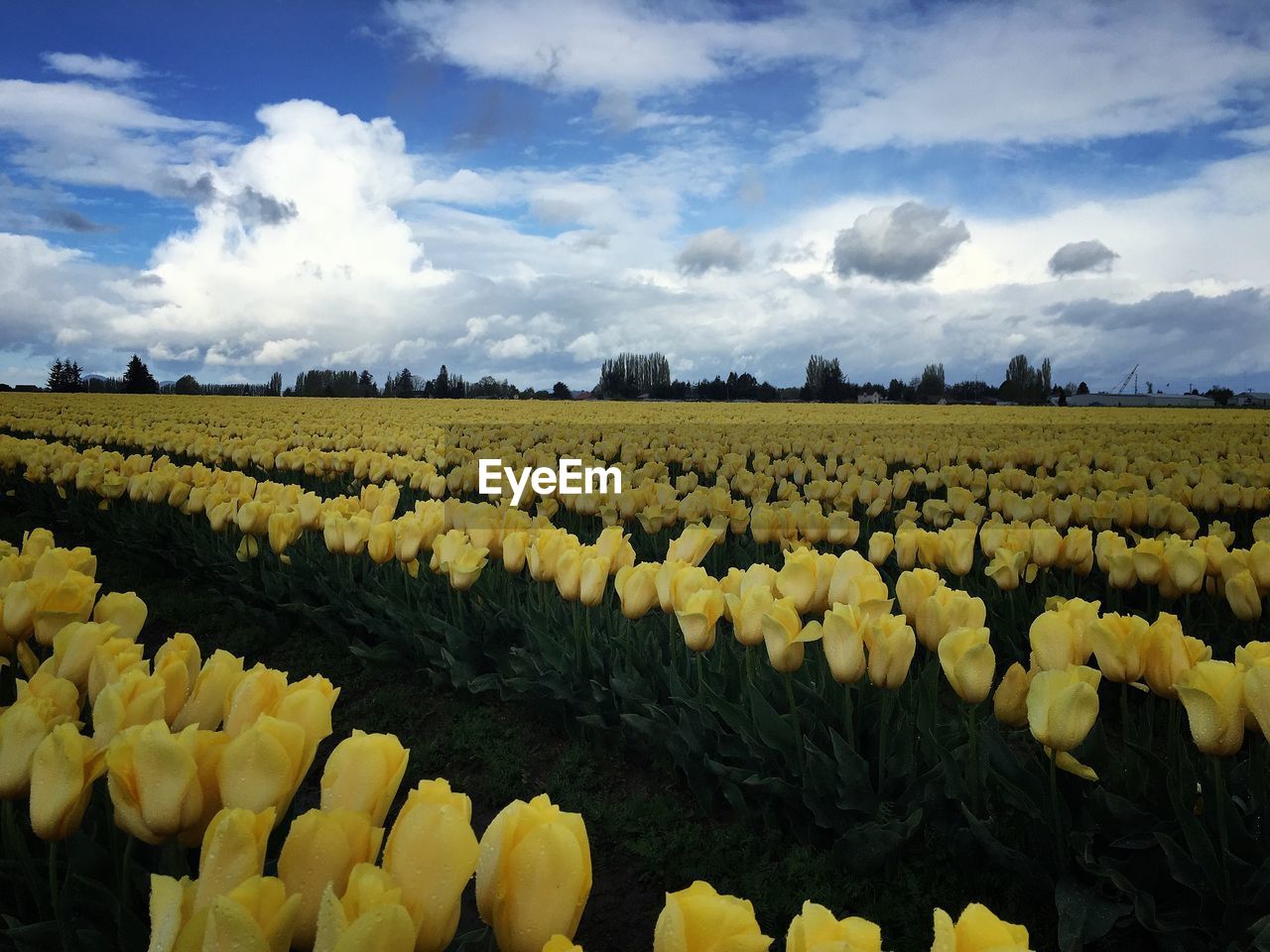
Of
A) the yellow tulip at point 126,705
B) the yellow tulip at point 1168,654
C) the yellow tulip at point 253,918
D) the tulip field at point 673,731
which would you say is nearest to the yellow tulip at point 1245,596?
the tulip field at point 673,731

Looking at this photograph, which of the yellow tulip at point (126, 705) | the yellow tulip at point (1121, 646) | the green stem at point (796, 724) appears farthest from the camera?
the green stem at point (796, 724)

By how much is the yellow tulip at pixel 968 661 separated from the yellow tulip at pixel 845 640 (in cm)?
29

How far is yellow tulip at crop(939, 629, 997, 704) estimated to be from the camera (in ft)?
8.66

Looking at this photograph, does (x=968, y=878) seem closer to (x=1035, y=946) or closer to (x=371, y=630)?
(x=1035, y=946)

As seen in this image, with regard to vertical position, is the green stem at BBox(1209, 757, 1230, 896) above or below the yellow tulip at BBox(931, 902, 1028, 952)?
below

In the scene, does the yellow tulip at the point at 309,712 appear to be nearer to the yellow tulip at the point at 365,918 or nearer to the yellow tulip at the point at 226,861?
the yellow tulip at the point at 226,861

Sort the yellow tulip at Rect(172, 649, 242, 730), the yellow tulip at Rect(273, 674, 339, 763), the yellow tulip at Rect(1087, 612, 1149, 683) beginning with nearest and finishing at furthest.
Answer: the yellow tulip at Rect(273, 674, 339, 763) < the yellow tulip at Rect(172, 649, 242, 730) < the yellow tulip at Rect(1087, 612, 1149, 683)

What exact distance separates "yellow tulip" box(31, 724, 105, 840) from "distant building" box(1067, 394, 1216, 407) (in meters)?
83.3

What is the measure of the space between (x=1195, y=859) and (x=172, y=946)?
281 centimetres

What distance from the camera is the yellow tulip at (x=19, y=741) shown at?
6.21 feet

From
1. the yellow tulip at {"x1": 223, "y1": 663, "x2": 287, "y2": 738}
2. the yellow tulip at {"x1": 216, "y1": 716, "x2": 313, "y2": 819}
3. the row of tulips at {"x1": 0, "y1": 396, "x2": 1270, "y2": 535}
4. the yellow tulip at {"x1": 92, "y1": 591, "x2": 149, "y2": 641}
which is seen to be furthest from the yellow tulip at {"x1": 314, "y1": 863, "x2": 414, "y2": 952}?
the row of tulips at {"x1": 0, "y1": 396, "x2": 1270, "y2": 535}

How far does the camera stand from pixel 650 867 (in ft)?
12.0

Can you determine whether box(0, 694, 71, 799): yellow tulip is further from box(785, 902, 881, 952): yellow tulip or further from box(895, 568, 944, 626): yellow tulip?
box(895, 568, 944, 626): yellow tulip

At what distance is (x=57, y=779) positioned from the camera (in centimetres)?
178
